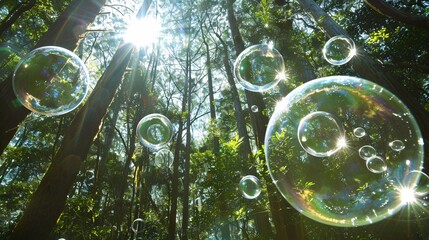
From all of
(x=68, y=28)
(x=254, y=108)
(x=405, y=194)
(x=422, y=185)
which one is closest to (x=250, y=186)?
(x=254, y=108)

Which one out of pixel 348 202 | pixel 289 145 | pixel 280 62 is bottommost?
pixel 348 202

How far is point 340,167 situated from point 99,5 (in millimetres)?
5076

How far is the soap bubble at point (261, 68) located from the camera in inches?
210

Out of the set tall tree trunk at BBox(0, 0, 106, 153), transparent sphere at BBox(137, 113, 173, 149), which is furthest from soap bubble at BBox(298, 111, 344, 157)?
tall tree trunk at BBox(0, 0, 106, 153)

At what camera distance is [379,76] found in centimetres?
535

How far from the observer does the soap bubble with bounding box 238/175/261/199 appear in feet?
15.1

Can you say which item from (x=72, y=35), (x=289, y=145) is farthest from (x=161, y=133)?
(x=289, y=145)

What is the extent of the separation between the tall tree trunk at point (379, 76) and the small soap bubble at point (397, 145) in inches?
28.0

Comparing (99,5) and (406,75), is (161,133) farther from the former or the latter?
(406,75)

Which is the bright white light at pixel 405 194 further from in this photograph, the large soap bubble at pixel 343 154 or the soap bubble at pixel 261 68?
the soap bubble at pixel 261 68

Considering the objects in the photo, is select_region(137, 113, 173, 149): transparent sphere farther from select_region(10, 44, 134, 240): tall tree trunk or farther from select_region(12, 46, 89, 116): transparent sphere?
select_region(10, 44, 134, 240): tall tree trunk

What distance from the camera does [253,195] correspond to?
4.57m

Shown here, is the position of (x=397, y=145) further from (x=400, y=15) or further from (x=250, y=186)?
(x=250, y=186)

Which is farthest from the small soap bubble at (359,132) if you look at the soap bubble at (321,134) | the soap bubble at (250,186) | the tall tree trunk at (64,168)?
the tall tree trunk at (64,168)
